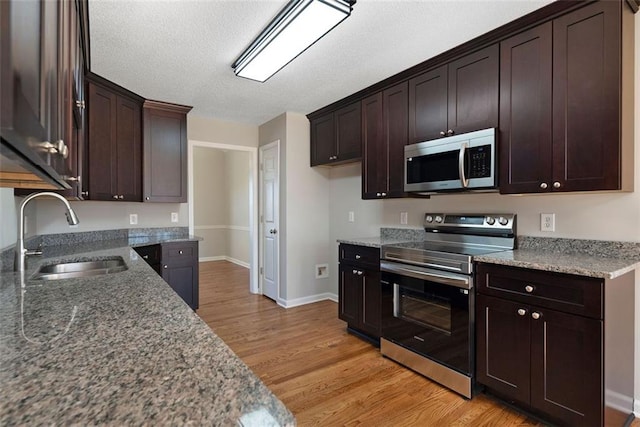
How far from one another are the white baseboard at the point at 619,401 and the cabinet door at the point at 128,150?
4.06 meters

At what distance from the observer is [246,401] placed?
54 centimetres

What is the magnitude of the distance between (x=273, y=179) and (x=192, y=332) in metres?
3.56

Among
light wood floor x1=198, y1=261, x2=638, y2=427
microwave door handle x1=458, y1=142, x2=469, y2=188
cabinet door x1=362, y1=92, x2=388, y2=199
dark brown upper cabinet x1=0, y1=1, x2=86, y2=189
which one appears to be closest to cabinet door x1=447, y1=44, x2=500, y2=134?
microwave door handle x1=458, y1=142, x2=469, y2=188

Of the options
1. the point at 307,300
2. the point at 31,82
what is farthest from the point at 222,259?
the point at 31,82

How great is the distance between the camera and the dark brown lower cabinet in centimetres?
335

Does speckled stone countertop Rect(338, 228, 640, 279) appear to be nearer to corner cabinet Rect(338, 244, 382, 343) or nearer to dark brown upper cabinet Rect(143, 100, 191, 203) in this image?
corner cabinet Rect(338, 244, 382, 343)

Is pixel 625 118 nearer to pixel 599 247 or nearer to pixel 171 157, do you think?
pixel 599 247

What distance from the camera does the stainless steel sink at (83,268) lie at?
1927 mm

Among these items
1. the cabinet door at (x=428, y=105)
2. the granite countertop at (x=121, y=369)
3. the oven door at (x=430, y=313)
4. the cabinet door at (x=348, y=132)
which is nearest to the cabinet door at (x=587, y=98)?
the cabinet door at (x=428, y=105)

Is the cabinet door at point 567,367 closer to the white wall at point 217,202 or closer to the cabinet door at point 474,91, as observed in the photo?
the cabinet door at point 474,91

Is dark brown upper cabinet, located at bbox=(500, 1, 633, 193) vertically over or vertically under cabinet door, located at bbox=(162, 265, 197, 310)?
over

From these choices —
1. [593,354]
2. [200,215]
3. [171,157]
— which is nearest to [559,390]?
[593,354]

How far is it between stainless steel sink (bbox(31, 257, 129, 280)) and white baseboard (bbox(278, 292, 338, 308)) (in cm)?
221

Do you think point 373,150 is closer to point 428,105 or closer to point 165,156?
point 428,105
